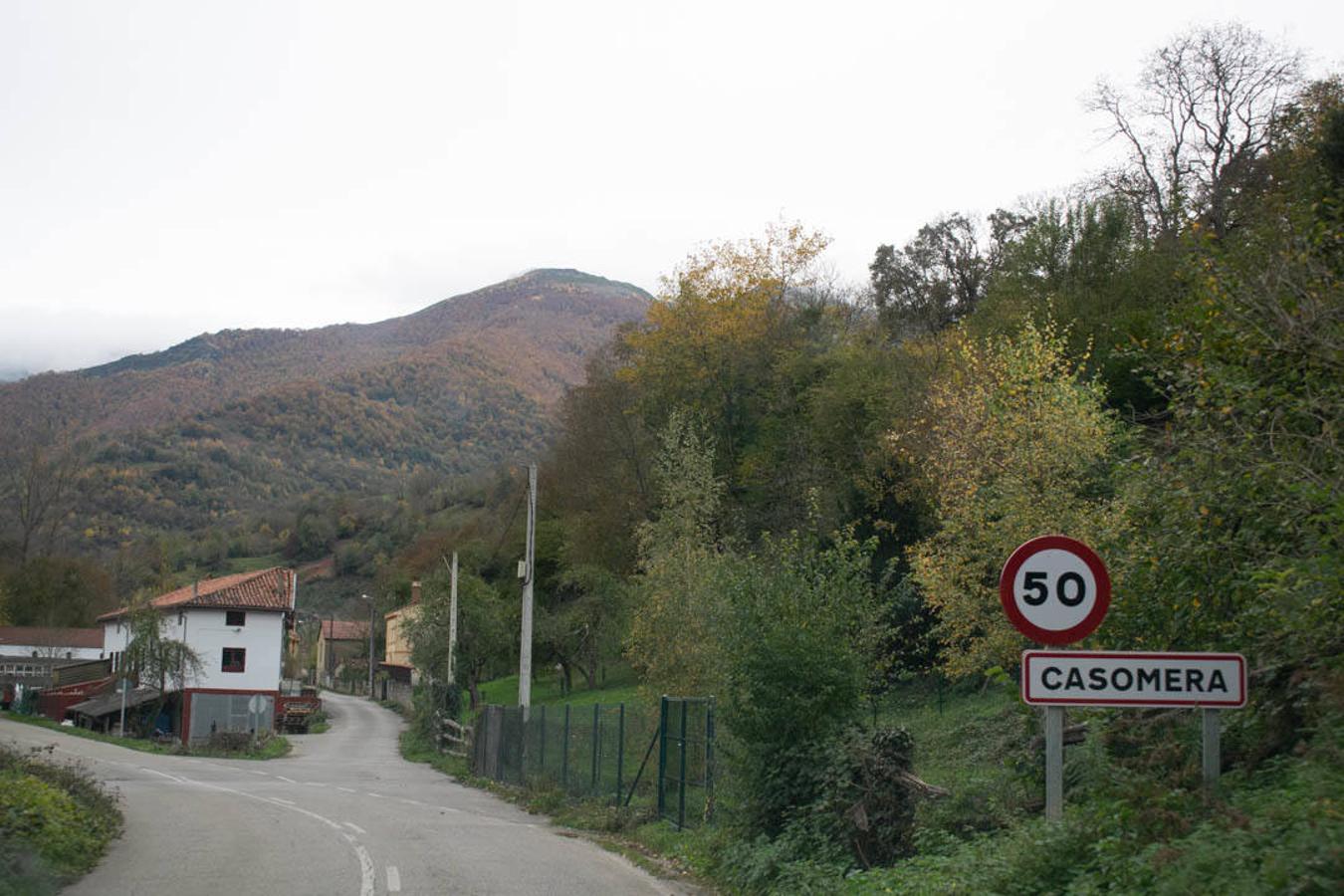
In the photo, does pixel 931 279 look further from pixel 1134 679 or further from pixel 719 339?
pixel 1134 679

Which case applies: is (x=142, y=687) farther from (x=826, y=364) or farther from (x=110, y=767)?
(x=826, y=364)

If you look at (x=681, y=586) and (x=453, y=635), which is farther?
(x=453, y=635)

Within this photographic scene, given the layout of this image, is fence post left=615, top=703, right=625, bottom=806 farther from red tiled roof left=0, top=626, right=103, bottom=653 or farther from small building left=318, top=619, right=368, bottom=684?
small building left=318, top=619, right=368, bottom=684

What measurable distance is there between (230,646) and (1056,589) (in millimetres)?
61061

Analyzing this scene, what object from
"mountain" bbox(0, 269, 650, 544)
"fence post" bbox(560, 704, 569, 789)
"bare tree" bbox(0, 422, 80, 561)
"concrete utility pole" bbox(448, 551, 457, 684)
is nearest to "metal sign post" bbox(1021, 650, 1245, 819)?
"fence post" bbox(560, 704, 569, 789)

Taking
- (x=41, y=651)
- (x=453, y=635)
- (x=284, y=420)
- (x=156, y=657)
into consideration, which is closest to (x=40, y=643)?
(x=41, y=651)

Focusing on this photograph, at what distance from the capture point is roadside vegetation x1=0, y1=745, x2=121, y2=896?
11.0m

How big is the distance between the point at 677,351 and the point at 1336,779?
39186 millimetres

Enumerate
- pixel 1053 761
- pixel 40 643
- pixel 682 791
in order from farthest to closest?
pixel 40 643 < pixel 682 791 < pixel 1053 761

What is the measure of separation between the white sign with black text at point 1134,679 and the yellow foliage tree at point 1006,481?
499 inches

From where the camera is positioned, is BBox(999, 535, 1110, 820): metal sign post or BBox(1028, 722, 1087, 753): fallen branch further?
BBox(1028, 722, 1087, 753): fallen branch

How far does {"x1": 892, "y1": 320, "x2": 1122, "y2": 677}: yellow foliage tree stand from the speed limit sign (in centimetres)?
1289

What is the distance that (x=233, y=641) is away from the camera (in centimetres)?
6225

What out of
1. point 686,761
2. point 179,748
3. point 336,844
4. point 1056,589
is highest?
point 1056,589
